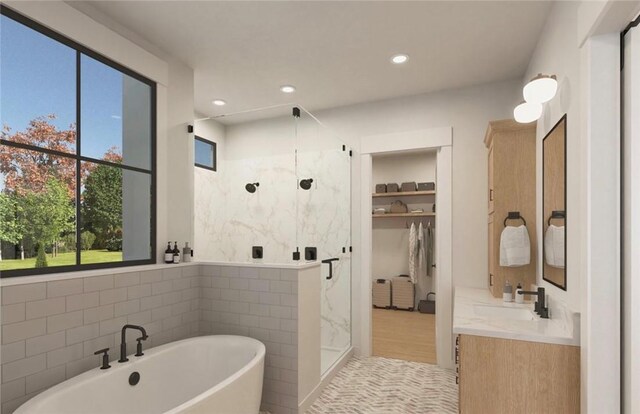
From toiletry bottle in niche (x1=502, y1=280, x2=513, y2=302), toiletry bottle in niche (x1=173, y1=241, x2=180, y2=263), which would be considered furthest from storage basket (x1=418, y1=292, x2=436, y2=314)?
toiletry bottle in niche (x1=173, y1=241, x2=180, y2=263)

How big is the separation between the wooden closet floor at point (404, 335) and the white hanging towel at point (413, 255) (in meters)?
0.62

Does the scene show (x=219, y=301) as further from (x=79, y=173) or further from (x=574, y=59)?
(x=574, y=59)

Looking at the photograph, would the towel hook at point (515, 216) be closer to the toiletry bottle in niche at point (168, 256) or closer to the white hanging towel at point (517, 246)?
the white hanging towel at point (517, 246)

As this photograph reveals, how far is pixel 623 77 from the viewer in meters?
1.46

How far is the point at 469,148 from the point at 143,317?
10.5ft

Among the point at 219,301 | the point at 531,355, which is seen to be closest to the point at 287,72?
the point at 219,301

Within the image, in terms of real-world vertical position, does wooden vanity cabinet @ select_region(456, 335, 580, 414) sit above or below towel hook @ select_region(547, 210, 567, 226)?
below

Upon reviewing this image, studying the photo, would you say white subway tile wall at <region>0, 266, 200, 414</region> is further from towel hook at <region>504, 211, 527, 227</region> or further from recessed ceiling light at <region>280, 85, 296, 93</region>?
towel hook at <region>504, 211, 527, 227</region>

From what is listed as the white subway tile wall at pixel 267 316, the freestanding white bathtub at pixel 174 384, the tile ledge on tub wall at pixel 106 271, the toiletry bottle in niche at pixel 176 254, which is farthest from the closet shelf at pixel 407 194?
the freestanding white bathtub at pixel 174 384

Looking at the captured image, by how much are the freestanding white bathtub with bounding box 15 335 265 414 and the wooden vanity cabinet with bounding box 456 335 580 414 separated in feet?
4.03

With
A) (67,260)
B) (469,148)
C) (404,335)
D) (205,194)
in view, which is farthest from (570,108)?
(404,335)

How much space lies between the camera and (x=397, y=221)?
6188 millimetres

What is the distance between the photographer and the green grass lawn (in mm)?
1834

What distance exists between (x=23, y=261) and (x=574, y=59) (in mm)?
3149
